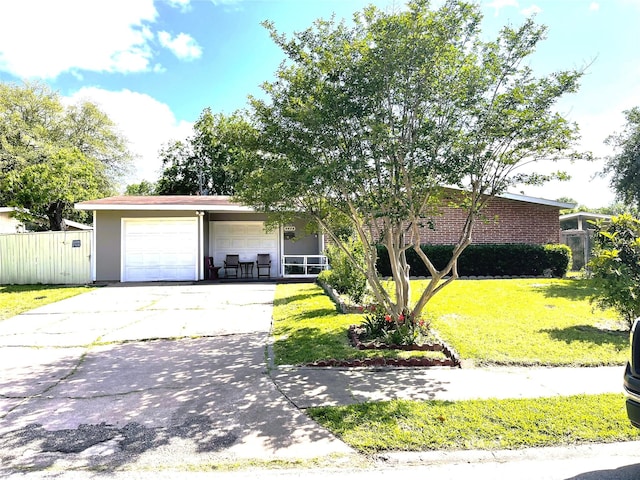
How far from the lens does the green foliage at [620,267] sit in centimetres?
633

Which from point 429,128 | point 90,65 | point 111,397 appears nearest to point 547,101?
point 429,128

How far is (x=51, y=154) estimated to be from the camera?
72.6 ft

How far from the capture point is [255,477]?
286 cm

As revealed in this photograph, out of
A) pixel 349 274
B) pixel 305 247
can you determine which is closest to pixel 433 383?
pixel 349 274

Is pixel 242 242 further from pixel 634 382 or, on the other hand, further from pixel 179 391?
pixel 634 382

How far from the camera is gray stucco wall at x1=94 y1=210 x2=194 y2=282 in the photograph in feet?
46.3

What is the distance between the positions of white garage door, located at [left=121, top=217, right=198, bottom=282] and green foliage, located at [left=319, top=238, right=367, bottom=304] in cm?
622

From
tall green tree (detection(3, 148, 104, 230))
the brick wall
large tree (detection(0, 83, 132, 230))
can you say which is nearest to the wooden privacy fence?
tall green tree (detection(3, 148, 104, 230))

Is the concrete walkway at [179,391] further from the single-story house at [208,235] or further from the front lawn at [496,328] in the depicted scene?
the single-story house at [208,235]

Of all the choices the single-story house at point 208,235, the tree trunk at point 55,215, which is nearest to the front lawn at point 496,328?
the single-story house at point 208,235

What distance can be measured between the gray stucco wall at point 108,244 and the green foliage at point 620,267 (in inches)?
544

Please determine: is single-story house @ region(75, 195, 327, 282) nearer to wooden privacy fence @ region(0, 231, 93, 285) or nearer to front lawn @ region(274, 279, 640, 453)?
wooden privacy fence @ region(0, 231, 93, 285)

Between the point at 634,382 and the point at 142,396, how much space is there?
14.3 ft

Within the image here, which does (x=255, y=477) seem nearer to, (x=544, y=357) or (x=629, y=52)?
(x=544, y=357)
